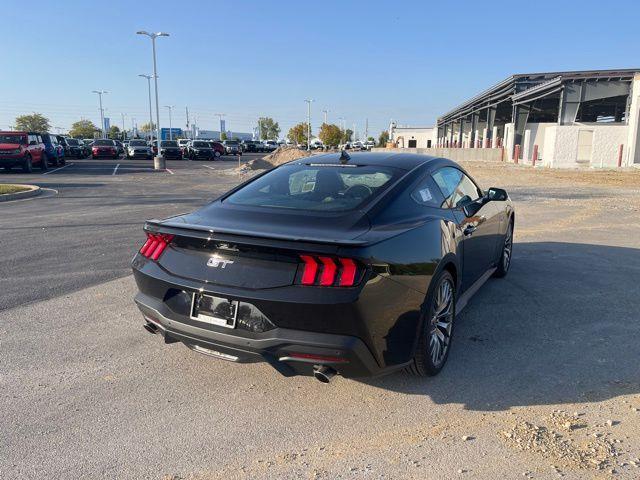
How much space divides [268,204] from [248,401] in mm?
1430

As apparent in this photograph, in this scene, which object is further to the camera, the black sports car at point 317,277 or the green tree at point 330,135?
the green tree at point 330,135

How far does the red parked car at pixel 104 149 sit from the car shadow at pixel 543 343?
41.1 metres

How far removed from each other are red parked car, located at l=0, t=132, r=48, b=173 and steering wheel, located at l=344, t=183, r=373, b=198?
80.1 feet

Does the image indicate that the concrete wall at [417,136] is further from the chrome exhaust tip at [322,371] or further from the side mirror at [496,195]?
the chrome exhaust tip at [322,371]

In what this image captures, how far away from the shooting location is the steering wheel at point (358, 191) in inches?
149

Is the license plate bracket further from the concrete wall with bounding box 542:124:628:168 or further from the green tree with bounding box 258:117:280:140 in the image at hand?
the green tree with bounding box 258:117:280:140

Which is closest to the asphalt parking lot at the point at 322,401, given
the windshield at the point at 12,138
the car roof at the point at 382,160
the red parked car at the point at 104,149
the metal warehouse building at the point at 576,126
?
the car roof at the point at 382,160

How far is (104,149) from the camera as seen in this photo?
137 ft

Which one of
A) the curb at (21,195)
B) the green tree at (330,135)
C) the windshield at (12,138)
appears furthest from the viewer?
the green tree at (330,135)

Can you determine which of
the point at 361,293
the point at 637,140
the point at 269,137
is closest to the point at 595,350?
the point at 361,293

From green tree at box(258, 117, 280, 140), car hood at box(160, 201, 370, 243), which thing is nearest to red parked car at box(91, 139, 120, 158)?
car hood at box(160, 201, 370, 243)

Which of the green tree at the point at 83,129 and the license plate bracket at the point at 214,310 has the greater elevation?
the green tree at the point at 83,129

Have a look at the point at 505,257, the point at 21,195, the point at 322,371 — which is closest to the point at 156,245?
the point at 322,371

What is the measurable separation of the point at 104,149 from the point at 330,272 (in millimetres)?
43189
